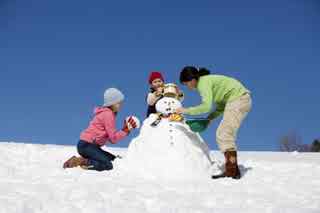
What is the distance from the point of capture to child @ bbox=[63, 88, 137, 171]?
630 cm

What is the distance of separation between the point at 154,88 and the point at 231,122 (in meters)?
1.43

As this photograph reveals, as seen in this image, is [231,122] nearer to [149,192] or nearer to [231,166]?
[231,166]

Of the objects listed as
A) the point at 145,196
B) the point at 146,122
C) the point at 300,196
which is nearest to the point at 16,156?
the point at 146,122

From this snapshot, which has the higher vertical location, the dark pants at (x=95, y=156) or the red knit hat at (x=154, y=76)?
the red knit hat at (x=154, y=76)

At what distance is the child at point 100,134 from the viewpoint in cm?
630

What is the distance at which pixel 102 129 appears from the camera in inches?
254

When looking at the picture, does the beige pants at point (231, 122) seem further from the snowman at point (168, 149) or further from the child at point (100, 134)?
the child at point (100, 134)

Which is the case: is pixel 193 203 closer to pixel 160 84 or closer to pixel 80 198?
pixel 80 198

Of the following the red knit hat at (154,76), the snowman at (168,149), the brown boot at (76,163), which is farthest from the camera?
the red knit hat at (154,76)

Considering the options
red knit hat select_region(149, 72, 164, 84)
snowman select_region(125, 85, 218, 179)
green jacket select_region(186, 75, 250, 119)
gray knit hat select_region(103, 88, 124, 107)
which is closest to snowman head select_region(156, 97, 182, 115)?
snowman select_region(125, 85, 218, 179)

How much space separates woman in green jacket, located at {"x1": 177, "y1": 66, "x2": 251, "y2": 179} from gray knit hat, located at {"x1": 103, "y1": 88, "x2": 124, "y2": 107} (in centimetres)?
91

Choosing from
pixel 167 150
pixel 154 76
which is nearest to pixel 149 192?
pixel 167 150

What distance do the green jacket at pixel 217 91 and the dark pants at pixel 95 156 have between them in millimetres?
1237

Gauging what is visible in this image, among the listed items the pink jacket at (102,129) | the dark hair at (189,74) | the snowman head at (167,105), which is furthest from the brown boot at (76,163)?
the dark hair at (189,74)
